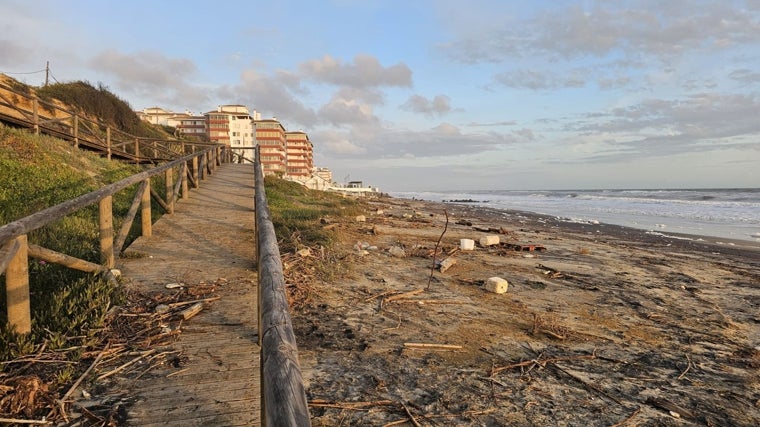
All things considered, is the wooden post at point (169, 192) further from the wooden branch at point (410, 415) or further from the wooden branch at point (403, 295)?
the wooden branch at point (410, 415)

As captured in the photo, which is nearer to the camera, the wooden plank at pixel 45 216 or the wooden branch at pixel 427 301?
the wooden plank at pixel 45 216

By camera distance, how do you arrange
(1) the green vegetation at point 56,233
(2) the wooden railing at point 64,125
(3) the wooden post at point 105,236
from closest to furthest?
1. (1) the green vegetation at point 56,233
2. (3) the wooden post at point 105,236
3. (2) the wooden railing at point 64,125

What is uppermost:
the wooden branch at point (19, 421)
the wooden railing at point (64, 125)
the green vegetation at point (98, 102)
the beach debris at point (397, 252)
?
the green vegetation at point (98, 102)

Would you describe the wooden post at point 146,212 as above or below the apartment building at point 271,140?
below

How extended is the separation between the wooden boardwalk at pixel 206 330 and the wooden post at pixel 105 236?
23 cm

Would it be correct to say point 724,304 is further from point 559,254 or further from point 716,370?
point 559,254

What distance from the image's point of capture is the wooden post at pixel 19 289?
278 cm

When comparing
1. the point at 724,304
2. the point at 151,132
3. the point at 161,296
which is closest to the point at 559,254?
the point at 724,304

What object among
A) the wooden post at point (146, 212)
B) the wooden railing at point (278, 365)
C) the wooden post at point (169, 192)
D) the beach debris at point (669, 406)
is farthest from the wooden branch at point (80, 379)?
the wooden post at point (169, 192)

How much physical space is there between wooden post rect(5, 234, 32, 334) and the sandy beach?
2046 mm

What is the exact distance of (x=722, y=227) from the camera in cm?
1872

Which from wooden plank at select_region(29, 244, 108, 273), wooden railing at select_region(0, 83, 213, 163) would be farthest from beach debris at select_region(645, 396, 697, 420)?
wooden railing at select_region(0, 83, 213, 163)

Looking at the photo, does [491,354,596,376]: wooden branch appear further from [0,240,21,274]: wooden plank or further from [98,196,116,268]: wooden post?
[98,196,116,268]: wooden post

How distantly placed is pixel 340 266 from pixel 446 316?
2252mm
